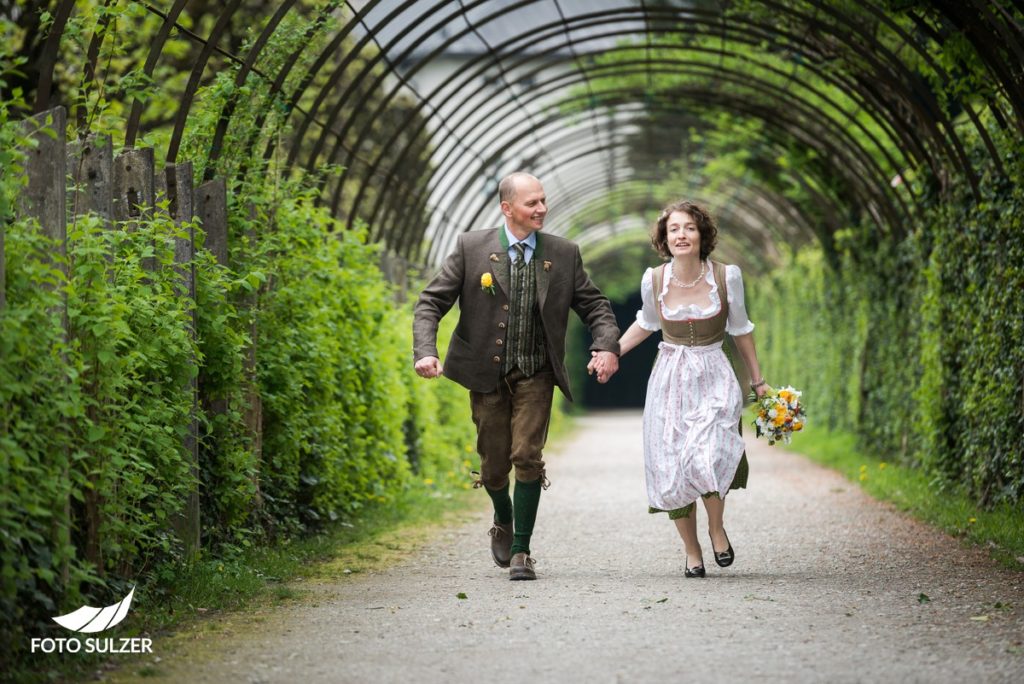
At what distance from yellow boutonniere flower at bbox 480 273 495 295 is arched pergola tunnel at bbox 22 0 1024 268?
6.36ft

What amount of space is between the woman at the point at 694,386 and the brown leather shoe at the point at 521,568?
2.16 feet

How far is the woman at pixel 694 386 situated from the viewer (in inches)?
256

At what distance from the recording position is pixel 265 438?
7957 mm

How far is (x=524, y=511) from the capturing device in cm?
649

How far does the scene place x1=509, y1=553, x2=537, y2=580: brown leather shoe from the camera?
6492 millimetres

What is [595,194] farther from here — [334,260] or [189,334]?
[189,334]

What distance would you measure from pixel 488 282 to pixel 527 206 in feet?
1.32

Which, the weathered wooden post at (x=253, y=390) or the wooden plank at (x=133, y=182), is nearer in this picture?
the wooden plank at (x=133, y=182)

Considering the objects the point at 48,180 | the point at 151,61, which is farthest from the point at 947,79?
the point at 48,180

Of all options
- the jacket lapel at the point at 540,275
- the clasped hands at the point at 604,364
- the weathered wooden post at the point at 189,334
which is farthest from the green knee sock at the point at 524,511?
the weathered wooden post at the point at 189,334

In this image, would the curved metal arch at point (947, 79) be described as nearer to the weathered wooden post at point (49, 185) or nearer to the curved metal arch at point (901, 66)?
the curved metal arch at point (901, 66)

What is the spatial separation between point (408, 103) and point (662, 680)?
19.0m

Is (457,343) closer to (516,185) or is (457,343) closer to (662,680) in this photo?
(516,185)

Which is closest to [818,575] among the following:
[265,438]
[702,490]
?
[702,490]
